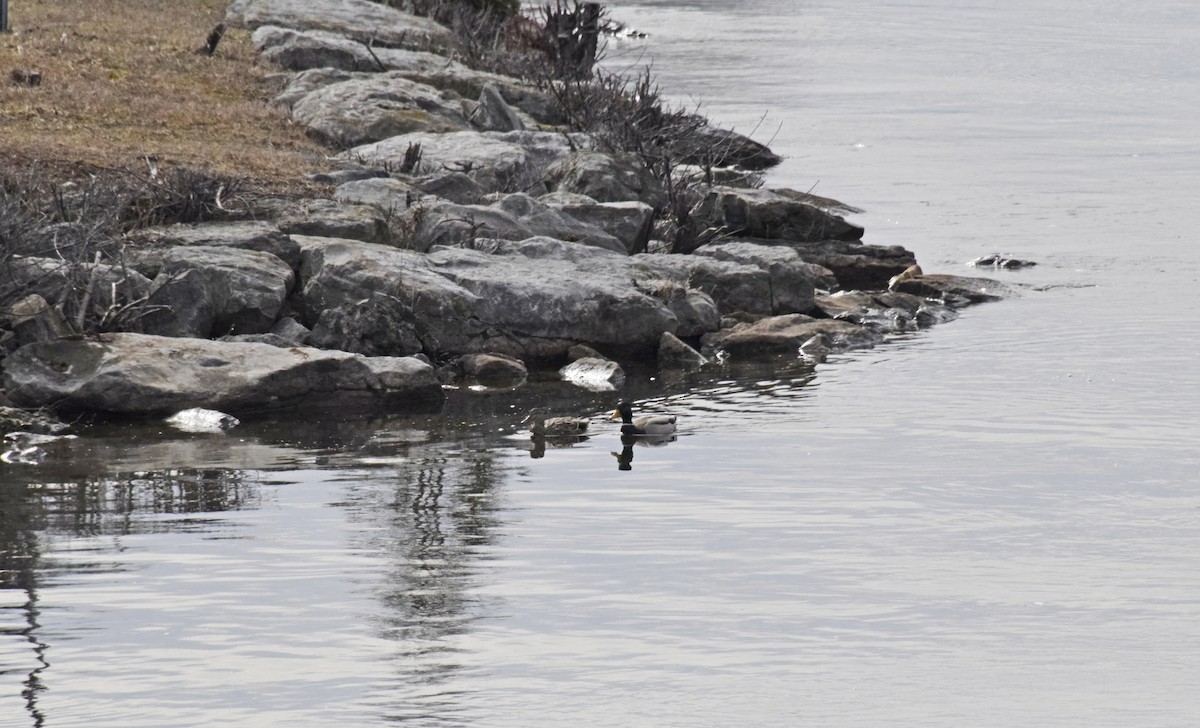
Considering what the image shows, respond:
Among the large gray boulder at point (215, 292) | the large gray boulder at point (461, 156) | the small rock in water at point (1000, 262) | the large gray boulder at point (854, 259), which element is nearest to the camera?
the large gray boulder at point (215, 292)

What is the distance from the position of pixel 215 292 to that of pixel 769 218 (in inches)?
274

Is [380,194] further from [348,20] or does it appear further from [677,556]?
[348,20]

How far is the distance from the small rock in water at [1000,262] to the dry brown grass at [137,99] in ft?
21.4

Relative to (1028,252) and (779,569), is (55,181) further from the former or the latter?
(1028,252)

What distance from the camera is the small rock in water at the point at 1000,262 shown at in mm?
17469

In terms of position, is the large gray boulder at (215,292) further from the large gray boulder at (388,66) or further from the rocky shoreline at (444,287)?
the large gray boulder at (388,66)

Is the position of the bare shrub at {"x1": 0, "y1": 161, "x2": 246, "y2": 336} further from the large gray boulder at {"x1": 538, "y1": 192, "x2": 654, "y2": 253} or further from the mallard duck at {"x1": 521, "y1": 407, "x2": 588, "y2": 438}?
the large gray boulder at {"x1": 538, "y1": 192, "x2": 654, "y2": 253}

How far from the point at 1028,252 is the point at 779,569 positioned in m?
11.5

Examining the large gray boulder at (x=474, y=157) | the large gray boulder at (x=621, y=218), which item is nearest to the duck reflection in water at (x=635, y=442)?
the large gray boulder at (x=621, y=218)

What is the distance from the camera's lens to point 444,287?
40.0ft

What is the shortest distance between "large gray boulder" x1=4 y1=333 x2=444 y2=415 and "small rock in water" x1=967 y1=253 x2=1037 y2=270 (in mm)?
Answer: 8109

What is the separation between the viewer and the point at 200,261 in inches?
465

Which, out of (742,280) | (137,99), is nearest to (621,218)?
(742,280)

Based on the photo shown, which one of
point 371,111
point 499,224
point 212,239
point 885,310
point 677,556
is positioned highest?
point 371,111
